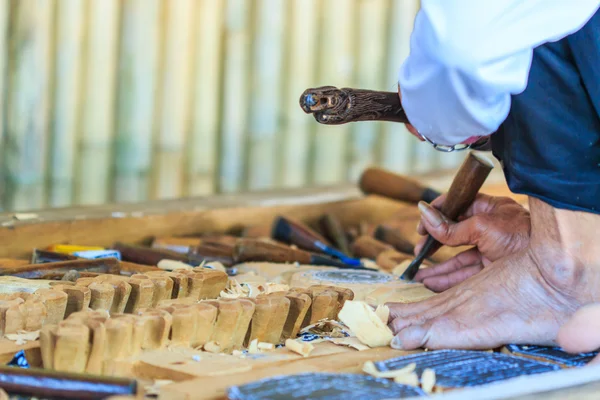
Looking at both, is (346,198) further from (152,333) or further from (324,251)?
(152,333)

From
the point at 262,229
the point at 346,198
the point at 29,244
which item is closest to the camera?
the point at 29,244

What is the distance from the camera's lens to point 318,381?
1282 millimetres

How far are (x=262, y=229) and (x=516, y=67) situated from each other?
171 centimetres

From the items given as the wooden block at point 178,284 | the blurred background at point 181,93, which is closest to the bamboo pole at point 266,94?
the blurred background at point 181,93

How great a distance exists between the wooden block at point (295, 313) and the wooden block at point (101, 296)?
37 centimetres

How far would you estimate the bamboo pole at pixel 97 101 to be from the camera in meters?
3.67

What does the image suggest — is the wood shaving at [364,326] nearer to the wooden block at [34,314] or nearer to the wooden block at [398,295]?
the wooden block at [398,295]

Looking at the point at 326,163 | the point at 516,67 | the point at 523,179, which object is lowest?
the point at 326,163

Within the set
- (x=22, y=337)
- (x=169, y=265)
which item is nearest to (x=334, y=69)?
(x=169, y=265)

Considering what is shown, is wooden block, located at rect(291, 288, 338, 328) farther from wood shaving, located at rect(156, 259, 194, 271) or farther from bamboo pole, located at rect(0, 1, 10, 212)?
bamboo pole, located at rect(0, 1, 10, 212)

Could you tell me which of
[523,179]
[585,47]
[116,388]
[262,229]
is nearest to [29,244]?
[262,229]

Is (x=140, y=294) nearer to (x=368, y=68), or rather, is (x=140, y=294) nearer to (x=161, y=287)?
(x=161, y=287)

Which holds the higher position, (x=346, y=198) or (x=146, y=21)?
(x=146, y=21)

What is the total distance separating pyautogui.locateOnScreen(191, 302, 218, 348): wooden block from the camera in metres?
1.50
